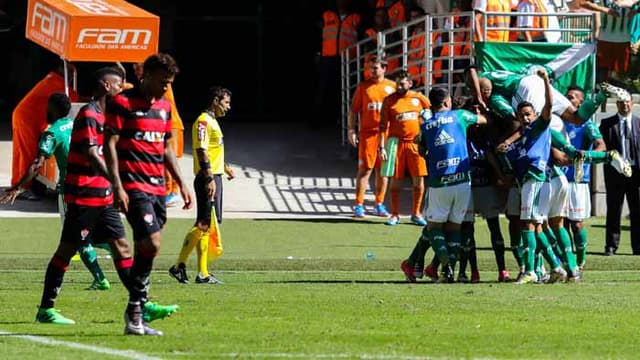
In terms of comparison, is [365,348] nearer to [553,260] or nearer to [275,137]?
[553,260]

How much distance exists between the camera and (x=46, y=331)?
1113 cm

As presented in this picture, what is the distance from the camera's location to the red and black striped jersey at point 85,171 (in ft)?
38.0

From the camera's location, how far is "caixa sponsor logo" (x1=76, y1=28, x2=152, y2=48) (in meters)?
20.2

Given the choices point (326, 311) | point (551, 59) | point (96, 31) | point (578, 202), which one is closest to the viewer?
point (326, 311)

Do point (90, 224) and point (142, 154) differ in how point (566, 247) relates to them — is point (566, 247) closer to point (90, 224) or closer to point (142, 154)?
point (90, 224)

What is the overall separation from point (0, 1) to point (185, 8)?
11.9ft

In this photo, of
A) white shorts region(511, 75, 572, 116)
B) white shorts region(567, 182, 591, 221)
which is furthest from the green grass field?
white shorts region(511, 75, 572, 116)

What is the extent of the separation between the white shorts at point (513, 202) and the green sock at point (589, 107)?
0.97 metres

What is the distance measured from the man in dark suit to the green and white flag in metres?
2.69

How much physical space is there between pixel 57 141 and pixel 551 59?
1004 cm

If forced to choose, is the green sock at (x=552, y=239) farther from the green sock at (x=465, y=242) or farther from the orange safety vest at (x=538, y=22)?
the orange safety vest at (x=538, y=22)

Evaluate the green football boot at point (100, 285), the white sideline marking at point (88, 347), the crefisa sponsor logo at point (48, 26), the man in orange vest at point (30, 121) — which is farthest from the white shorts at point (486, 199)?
the man in orange vest at point (30, 121)

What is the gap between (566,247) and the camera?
50.4 feet

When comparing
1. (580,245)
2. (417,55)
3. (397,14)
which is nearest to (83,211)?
(580,245)
